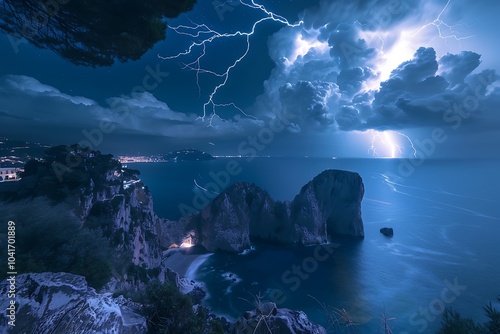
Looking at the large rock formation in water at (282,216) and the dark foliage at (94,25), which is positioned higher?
the dark foliage at (94,25)

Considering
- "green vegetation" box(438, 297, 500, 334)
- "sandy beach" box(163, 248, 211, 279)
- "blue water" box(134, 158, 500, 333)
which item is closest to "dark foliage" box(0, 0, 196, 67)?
"blue water" box(134, 158, 500, 333)

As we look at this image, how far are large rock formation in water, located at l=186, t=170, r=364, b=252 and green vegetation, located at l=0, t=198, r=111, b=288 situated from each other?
31.0 meters

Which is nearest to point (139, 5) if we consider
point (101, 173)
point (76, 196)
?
point (76, 196)

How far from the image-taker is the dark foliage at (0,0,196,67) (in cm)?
686

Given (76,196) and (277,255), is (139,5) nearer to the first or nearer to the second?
(76,196)

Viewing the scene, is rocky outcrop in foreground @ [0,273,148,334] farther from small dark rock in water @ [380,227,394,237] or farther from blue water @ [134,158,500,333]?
small dark rock in water @ [380,227,394,237]

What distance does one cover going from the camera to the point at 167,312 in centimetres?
608

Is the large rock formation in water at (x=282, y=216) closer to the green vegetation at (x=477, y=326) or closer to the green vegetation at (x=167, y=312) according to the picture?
the green vegetation at (x=477, y=326)

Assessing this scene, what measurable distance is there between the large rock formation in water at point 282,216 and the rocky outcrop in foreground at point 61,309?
111 feet

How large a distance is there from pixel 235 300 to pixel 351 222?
35310 millimetres

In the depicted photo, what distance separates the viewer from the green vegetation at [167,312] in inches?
230

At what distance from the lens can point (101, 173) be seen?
2177cm

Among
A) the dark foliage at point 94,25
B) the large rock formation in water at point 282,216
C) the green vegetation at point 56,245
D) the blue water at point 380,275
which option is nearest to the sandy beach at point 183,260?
A: the blue water at point 380,275

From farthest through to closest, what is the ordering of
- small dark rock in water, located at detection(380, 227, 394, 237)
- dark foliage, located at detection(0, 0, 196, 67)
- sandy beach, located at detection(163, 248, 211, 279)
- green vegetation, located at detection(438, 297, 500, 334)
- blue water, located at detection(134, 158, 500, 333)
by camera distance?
1. small dark rock in water, located at detection(380, 227, 394, 237)
2. sandy beach, located at detection(163, 248, 211, 279)
3. blue water, located at detection(134, 158, 500, 333)
4. green vegetation, located at detection(438, 297, 500, 334)
5. dark foliage, located at detection(0, 0, 196, 67)
